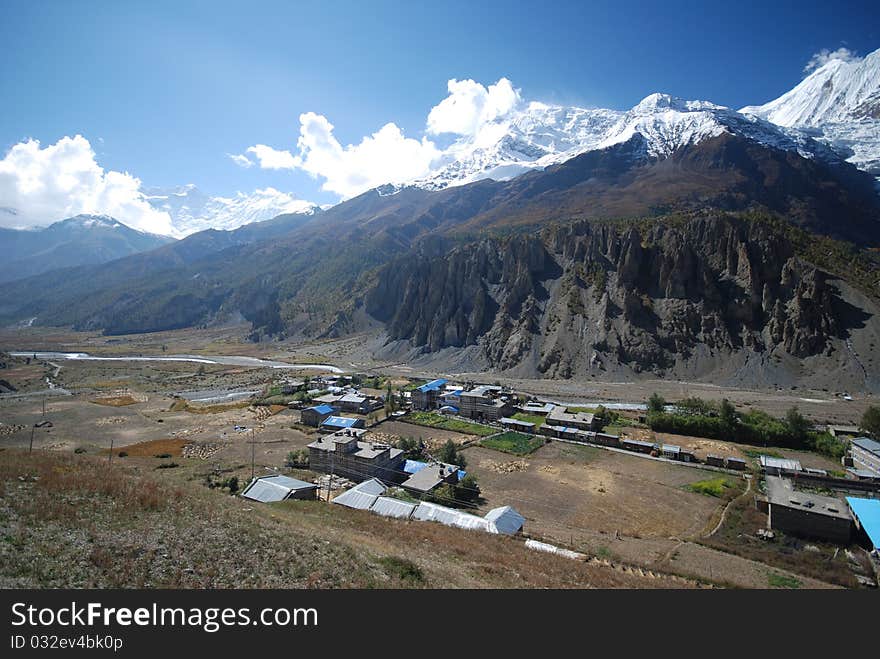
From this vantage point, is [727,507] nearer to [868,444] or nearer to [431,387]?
[868,444]

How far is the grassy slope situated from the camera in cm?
1210

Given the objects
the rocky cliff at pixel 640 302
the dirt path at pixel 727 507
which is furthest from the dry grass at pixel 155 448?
the rocky cliff at pixel 640 302

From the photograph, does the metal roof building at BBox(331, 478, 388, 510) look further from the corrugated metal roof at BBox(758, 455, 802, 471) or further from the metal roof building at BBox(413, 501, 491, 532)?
the corrugated metal roof at BBox(758, 455, 802, 471)

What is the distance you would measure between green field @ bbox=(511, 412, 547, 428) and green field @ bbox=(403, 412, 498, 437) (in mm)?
5051

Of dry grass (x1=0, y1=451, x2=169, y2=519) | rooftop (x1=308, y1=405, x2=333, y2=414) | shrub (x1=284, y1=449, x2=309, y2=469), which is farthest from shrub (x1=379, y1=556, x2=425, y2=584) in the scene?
rooftop (x1=308, y1=405, x2=333, y2=414)

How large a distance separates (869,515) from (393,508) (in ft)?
94.6

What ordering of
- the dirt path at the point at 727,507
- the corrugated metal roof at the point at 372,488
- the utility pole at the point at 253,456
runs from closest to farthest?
the dirt path at the point at 727,507 < the corrugated metal roof at the point at 372,488 < the utility pole at the point at 253,456

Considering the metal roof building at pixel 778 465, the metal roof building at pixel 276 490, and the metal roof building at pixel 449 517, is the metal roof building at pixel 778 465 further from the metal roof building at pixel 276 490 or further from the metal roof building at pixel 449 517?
the metal roof building at pixel 276 490

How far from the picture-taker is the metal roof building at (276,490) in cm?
2841

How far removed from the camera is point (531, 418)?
187 ft

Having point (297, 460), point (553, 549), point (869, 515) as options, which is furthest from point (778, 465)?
point (297, 460)

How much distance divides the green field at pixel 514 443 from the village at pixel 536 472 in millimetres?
311
